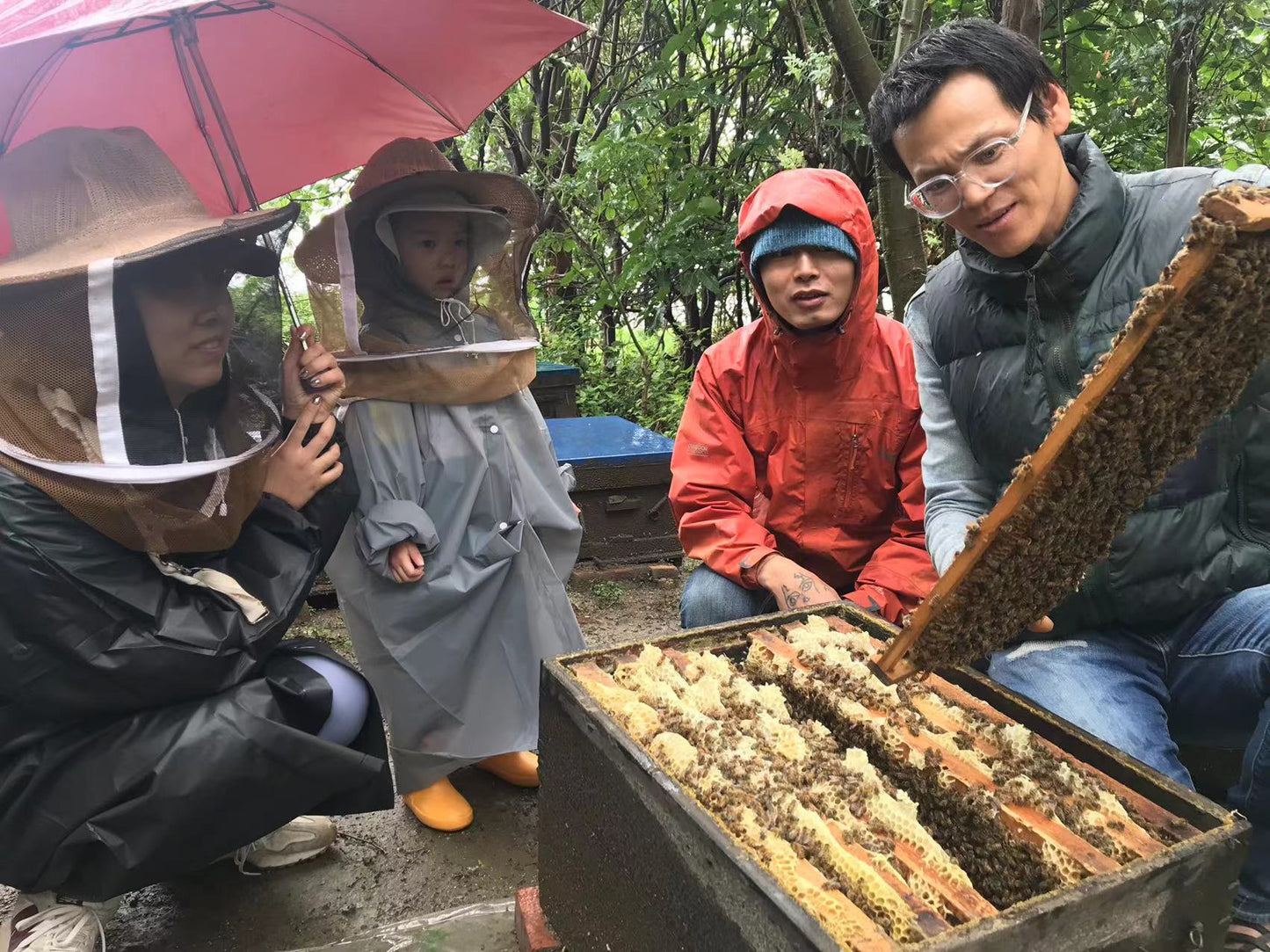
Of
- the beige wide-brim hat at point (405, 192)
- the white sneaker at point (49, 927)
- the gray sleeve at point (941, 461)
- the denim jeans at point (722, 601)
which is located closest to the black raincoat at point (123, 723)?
the white sneaker at point (49, 927)

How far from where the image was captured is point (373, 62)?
8.48ft

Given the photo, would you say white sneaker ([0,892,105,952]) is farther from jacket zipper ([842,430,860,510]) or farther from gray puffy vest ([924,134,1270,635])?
gray puffy vest ([924,134,1270,635])

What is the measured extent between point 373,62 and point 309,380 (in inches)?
45.0

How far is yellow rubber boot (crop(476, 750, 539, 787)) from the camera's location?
2643 millimetres

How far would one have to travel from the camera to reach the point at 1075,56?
3625 millimetres

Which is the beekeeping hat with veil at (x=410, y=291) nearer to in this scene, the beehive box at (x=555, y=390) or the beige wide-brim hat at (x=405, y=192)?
the beige wide-brim hat at (x=405, y=192)

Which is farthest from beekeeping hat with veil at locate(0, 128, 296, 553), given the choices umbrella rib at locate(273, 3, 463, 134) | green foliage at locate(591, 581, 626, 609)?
green foliage at locate(591, 581, 626, 609)

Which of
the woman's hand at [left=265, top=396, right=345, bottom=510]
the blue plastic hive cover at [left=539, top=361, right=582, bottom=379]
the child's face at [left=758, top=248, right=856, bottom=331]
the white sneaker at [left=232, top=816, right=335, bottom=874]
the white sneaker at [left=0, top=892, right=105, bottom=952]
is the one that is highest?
the child's face at [left=758, top=248, right=856, bottom=331]

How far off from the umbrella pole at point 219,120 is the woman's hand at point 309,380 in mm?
53

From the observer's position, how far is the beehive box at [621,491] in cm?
406

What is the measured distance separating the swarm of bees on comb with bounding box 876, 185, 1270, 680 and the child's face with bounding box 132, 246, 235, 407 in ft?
5.03

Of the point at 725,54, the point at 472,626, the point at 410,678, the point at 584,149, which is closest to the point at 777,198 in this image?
the point at 472,626

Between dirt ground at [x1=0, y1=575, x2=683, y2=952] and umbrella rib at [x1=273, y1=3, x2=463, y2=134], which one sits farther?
umbrella rib at [x1=273, y1=3, x2=463, y2=134]

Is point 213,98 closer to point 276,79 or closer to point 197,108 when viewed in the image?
point 197,108
